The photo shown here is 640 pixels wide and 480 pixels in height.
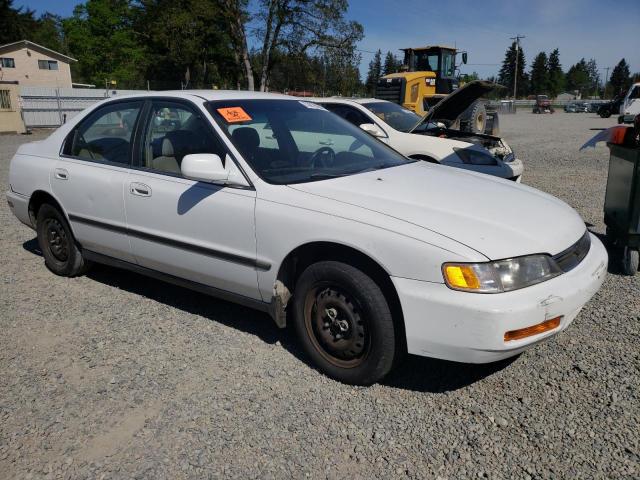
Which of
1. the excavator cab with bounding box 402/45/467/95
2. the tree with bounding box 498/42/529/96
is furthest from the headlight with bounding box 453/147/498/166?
the tree with bounding box 498/42/529/96

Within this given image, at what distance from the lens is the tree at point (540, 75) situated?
105 m

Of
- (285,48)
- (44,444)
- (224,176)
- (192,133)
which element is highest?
(285,48)

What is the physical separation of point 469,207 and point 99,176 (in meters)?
2.73

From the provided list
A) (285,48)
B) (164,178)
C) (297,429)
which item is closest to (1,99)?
(285,48)

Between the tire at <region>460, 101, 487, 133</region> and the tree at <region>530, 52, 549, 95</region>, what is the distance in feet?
333

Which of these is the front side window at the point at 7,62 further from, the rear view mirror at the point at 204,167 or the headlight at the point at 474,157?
the rear view mirror at the point at 204,167

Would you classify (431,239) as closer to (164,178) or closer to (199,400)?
(199,400)

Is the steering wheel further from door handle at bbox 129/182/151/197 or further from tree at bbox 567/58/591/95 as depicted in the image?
tree at bbox 567/58/591/95

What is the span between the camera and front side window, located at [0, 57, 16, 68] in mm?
48656

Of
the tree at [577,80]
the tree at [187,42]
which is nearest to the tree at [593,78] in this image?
the tree at [577,80]

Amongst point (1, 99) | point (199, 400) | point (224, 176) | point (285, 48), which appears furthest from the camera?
point (285, 48)

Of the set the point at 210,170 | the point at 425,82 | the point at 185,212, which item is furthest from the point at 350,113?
→ the point at 425,82

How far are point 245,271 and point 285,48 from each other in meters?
34.8

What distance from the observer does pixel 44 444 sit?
8.48 ft
